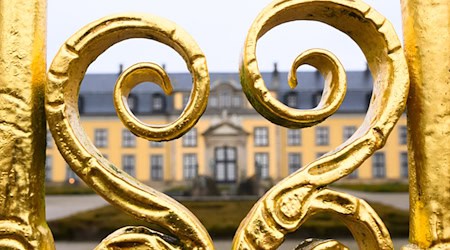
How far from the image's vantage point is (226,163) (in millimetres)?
20391

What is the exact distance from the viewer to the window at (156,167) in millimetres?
20703

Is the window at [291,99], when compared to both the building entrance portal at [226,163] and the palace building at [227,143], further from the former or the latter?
the building entrance portal at [226,163]

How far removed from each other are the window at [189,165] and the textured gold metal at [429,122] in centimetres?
1970

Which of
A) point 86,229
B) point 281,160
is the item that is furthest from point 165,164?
point 86,229

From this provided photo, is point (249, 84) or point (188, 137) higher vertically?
point (249, 84)

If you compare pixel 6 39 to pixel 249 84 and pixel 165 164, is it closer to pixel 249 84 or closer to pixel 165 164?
pixel 249 84

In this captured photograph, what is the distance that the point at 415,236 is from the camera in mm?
565

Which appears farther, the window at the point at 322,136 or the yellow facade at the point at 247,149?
the window at the point at 322,136

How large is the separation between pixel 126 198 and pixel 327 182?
0.25m

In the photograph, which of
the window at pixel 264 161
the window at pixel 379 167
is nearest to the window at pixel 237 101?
the window at pixel 264 161

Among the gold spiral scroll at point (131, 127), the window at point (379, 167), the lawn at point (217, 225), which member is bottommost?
the window at point (379, 167)

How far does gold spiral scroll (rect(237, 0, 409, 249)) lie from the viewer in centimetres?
52

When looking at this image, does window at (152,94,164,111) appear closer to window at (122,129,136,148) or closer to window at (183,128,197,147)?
window at (122,129,136,148)

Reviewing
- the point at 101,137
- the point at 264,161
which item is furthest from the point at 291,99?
the point at 101,137
